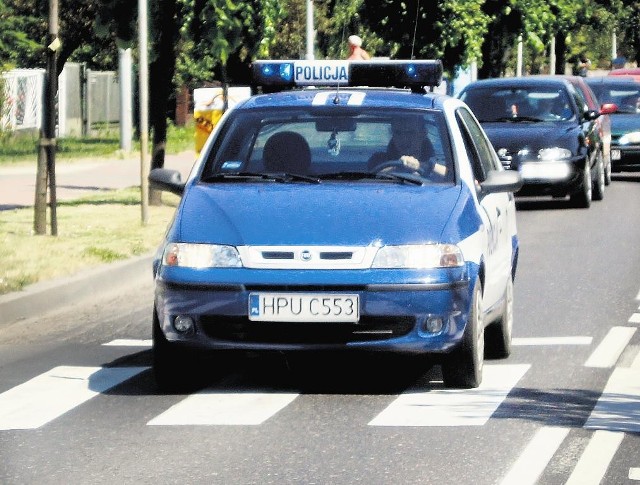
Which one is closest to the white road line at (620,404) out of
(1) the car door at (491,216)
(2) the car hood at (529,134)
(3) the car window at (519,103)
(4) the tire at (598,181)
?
(1) the car door at (491,216)

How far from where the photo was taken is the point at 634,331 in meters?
11.3

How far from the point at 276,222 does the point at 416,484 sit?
7.31 feet

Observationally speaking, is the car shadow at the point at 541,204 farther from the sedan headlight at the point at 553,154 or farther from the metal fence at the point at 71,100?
the metal fence at the point at 71,100

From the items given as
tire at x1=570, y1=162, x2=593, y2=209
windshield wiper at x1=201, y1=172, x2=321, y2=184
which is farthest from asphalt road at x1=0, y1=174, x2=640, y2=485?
tire at x1=570, y1=162, x2=593, y2=209

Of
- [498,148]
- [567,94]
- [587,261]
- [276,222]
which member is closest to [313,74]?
[276,222]

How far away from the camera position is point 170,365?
8.99 metres

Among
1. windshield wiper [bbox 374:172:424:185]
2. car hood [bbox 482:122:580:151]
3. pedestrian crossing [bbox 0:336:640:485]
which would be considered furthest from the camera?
car hood [bbox 482:122:580:151]

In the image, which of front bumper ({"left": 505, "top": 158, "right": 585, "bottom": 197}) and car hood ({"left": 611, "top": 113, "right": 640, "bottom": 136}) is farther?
car hood ({"left": 611, "top": 113, "right": 640, "bottom": 136})

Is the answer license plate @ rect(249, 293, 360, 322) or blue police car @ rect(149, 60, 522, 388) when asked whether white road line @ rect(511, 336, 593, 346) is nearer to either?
blue police car @ rect(149, 60, 522, 388)

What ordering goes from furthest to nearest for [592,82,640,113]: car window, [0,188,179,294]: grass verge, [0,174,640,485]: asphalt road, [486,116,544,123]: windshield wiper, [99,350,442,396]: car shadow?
[592,82,640,113]: car window, [486,116,544,123]: windshield wiper, [0,188,179,294]: grass verge, [99,350,442,396]: car shadow, [0,174,640,485]: asphalt road

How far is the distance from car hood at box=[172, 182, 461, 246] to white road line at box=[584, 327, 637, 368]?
144cm

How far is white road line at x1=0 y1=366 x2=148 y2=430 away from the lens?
8422 millimetres

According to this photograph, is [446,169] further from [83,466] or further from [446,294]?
[83,466]

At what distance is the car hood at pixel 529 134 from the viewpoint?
70.4ft
